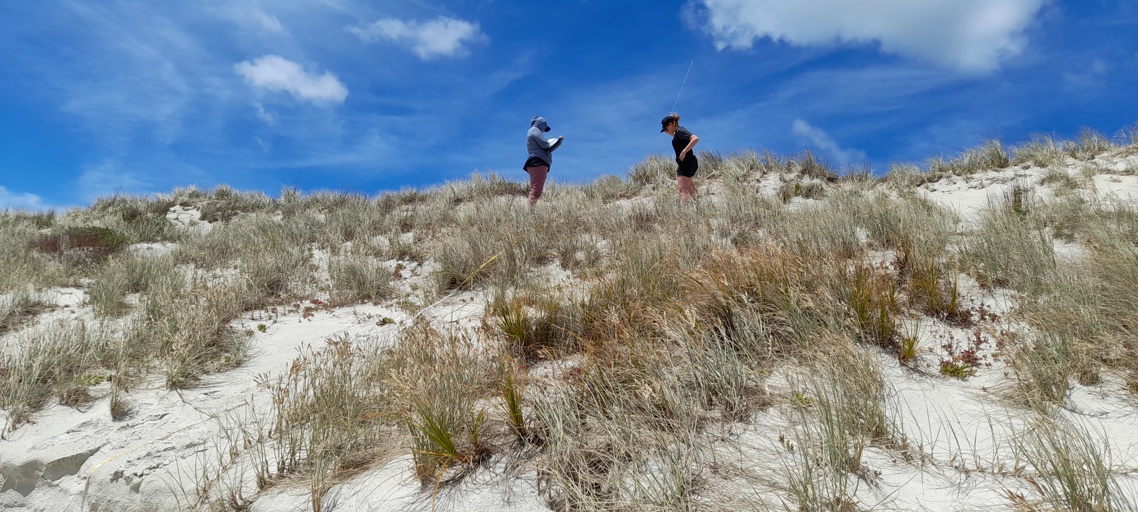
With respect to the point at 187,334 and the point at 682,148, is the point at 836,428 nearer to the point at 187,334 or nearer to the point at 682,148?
the point at 187,334

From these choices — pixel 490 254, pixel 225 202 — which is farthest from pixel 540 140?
pixel 225 202

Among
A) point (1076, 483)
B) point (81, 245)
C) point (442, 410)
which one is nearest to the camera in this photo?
point (1076, 483)

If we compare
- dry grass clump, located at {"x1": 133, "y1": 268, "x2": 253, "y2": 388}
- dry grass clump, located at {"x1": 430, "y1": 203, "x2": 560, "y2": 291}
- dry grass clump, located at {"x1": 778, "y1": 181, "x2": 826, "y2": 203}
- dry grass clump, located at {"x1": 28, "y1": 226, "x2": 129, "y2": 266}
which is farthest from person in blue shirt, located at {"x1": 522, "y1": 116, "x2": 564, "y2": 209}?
dry grass clump, located at {"x1": 28, "y1": 226, "x2": 129, "y2": 266}

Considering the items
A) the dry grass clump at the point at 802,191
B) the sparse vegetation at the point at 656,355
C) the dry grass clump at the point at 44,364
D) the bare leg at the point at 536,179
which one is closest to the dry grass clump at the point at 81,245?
the sparse vegetation at the point at 656,355

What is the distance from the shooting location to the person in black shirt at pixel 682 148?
Answer: 9.52 m

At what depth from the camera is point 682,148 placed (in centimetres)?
963

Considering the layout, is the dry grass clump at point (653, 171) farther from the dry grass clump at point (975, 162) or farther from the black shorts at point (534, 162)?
the dry grass clump at point (975, 162)

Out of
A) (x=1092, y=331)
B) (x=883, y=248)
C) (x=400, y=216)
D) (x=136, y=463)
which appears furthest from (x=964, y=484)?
(x=400, y=216)

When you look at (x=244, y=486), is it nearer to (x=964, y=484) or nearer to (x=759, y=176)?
(x=964, y=484)

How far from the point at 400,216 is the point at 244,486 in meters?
8.26

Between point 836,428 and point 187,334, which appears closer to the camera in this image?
point 836,428

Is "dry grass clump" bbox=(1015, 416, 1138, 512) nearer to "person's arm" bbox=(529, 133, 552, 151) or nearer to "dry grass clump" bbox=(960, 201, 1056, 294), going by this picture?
"dry grass clump" bbox=(960, 201, 1056, 294)

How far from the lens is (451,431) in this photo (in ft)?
10.1

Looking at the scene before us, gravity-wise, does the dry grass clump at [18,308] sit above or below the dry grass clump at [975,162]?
below
